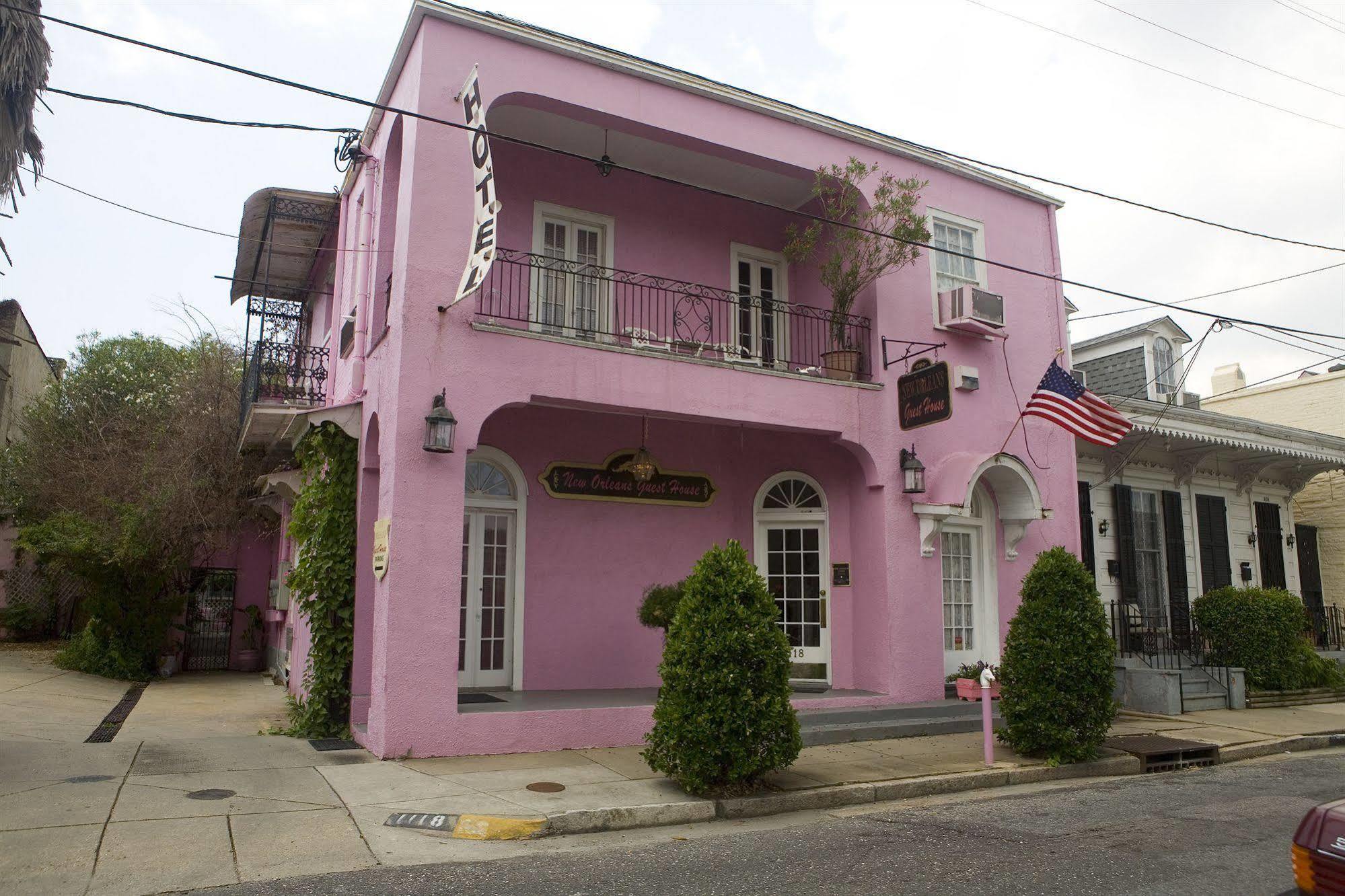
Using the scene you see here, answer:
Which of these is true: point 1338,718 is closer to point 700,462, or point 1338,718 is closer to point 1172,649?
point 1172,649

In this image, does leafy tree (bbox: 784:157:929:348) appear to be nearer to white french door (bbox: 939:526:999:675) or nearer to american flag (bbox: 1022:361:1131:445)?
american flag (bbox: 1022:361:1131:445)

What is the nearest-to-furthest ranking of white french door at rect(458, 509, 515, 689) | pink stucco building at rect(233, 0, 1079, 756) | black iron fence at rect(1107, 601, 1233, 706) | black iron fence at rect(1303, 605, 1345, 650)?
1. pink stucco building at rect(233, 0, 1079, 756)
2. white french door at rect(458, 509, 515, 689)
3. black iron fence at rect(1107, 601, 1233, 706)
4. black iron fence at rect(1303, 605, 1345, 650)

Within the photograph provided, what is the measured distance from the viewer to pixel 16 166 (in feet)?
26.5

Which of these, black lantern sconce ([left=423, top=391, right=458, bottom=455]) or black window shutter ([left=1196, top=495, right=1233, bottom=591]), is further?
black window shutter ([left=1196, top=495, right=1233, bottom=591])

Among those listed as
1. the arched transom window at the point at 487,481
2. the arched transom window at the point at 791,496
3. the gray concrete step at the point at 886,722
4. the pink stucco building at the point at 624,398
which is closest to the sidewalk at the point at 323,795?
the gray concrete step at the point at 886,722

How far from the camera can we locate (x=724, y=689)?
750 cm

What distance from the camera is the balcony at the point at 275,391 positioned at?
12.8 metres

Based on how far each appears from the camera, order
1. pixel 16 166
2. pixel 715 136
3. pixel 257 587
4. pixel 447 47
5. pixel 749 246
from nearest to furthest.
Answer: pixel 16 166
pixel 447 47
pixel 715 136
pixel 749 246
pixel 257 587

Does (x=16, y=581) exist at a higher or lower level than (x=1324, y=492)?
lower

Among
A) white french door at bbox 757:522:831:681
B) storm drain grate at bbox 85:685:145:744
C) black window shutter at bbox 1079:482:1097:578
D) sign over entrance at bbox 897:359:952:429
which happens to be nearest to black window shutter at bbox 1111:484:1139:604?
black window shutter at bbox 1079:482:1097:578

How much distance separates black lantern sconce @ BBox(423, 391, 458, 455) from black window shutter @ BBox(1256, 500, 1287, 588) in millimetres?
15722

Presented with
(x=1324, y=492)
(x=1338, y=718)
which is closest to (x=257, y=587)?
(x=1338, y=718)

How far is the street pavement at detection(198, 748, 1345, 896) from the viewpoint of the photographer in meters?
5.41

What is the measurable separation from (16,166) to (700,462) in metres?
8.02
